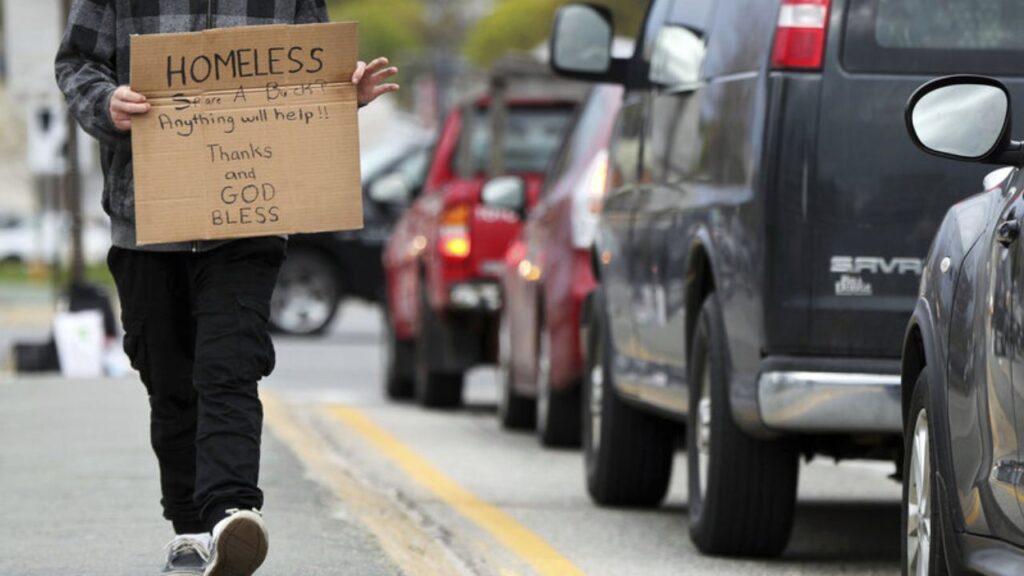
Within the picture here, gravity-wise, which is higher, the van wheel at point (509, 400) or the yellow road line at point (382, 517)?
the yellow road line at point (382, 517)

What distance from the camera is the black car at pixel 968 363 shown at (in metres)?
4.88

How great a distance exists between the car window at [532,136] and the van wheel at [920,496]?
995 centimetres

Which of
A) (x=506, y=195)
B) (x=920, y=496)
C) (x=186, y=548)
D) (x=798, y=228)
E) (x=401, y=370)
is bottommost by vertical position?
(x=401, y=370)

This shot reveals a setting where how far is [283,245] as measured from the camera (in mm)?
6324

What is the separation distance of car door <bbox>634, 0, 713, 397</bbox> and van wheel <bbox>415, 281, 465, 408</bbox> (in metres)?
6.51

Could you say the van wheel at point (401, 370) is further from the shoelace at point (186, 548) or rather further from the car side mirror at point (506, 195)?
the shoelace at point (186, 548)

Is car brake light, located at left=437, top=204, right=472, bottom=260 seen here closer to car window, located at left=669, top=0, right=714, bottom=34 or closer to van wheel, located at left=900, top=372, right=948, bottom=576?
car window, located at left=669, top=0, right=714, bottom=34

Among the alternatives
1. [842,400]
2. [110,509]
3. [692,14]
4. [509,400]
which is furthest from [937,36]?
[509,400]

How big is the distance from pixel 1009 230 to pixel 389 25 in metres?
121

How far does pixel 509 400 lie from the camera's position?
1424 centimetres

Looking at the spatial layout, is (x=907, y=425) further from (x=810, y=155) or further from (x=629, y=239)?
(x=629, y=239)

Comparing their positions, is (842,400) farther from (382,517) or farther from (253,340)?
(382,517)

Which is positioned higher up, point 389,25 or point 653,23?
point 653,23

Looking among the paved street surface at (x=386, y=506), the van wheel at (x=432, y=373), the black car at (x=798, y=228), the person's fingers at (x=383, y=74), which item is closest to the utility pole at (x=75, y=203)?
the van wheel at (x=432, y=373)
